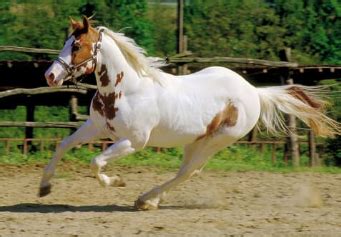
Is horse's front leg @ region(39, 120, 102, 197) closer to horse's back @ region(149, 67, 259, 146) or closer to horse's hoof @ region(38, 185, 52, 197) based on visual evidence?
horse's hoof @ region(38, 185, 52, 197)

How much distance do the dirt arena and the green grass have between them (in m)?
0.67

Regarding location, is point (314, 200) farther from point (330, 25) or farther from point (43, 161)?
point (330, 25)

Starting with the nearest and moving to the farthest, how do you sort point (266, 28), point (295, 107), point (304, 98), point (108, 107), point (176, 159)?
point (108, 107) → point (295, 107) → point (304, 98) → point (176, 159) → point (266, 28)

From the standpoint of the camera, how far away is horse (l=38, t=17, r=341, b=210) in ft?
25.6

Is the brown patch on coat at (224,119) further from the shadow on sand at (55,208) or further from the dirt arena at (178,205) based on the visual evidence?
the shadow on sand at (55,208)

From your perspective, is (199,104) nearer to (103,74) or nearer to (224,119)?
(224,119)

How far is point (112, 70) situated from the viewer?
798 centimetres

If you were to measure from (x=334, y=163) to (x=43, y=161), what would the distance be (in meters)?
5.00

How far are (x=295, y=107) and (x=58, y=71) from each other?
2.63m

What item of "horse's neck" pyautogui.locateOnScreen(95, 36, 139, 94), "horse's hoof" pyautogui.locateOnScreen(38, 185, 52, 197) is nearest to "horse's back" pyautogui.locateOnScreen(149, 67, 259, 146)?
"horse's neck" pyautogui.locateOnScreen(95, 36, 139, 94)

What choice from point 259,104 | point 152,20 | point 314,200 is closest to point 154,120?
point 259,104

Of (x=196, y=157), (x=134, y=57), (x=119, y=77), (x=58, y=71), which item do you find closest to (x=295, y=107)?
(x=196, y=157)

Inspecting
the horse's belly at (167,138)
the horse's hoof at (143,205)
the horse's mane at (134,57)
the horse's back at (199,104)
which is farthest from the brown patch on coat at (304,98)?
the horse's hoof at (143,205)

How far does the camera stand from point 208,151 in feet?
27.7
